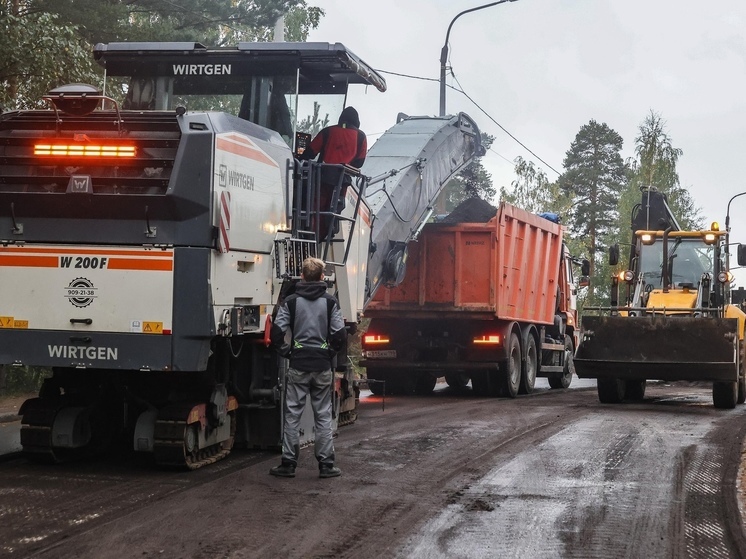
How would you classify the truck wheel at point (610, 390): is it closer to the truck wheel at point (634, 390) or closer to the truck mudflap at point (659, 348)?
the truck mudflap at point (659, 348)

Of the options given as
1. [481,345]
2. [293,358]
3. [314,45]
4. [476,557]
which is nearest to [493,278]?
[481,345]

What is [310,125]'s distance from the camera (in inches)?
430

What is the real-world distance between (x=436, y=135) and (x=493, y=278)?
7.56 feet

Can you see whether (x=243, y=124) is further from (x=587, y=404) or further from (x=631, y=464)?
(x=587, y=404)

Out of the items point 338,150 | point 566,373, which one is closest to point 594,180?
point 566,373

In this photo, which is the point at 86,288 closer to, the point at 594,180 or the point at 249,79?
the point at 249,79

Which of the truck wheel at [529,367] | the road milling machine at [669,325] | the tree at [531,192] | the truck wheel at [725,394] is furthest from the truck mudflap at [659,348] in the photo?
the tree at [531,192]

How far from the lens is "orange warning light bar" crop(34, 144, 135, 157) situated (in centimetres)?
878

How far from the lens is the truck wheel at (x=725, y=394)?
51.7 feet

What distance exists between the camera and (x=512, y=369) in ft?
57.5

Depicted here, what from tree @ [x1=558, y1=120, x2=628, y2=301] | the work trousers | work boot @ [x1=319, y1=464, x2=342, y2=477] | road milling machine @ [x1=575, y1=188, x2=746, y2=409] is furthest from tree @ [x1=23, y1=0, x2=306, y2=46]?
tree @ [x1=558, y1=120, x2=628, y2=301]

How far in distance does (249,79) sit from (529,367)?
9.38m

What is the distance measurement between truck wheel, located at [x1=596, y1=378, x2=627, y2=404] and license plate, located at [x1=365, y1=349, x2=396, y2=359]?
10.5ft

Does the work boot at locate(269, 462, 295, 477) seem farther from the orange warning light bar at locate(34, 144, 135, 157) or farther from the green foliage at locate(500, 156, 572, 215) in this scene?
the green foliage at locate(500, 156, 572, 215)
